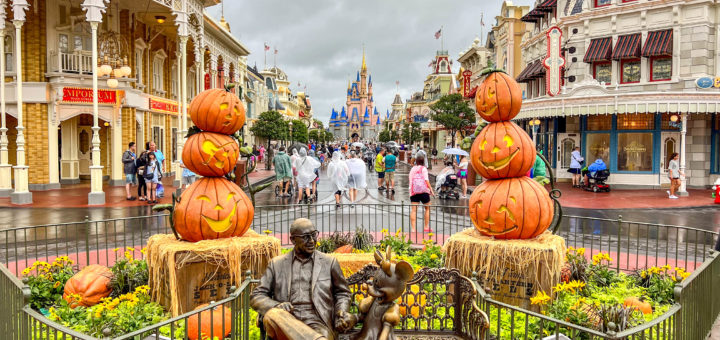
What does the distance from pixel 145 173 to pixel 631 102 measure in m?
18.6

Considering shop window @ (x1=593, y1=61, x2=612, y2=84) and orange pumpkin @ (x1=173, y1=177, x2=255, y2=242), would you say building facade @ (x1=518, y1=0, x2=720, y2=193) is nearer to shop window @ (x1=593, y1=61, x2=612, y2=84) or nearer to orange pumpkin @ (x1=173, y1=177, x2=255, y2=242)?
shop window @ (x1=593, y1=61, x2=612, y2=84)

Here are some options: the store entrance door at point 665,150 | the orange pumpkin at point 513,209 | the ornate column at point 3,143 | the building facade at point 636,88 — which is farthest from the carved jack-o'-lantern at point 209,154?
the store entrance door at point 665,150

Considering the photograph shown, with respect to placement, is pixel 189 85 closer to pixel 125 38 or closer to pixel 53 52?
pixel 125 38

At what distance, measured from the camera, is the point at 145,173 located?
15.2 meters

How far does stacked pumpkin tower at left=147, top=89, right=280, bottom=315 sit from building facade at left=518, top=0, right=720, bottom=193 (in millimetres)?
19285

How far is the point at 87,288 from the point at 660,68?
24269 mm

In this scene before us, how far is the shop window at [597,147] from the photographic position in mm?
23531

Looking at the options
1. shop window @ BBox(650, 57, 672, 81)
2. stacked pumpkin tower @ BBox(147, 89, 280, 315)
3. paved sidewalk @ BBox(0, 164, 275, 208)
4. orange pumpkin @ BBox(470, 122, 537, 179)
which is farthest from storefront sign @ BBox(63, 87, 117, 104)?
shop window @ BBox(650, 57, 672, 81)

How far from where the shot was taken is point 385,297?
3.47 metres

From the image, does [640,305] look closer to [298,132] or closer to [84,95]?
[84,95]

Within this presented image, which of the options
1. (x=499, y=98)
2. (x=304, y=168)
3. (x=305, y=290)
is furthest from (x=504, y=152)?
(x=304, y=168)

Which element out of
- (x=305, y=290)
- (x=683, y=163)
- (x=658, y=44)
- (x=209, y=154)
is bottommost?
(x=305, y=290)

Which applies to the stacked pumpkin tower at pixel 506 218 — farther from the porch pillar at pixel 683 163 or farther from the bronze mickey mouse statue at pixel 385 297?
the porch pillar at pixel 683 163

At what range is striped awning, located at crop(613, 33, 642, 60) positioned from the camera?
22516 millimetres
